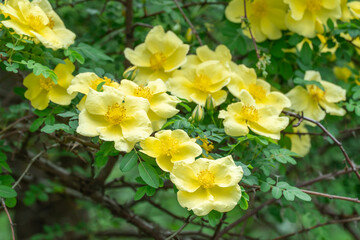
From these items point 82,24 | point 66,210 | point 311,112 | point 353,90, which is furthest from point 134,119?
point 66,210

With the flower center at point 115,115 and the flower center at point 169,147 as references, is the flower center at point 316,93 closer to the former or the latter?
the flower center at point 169,147

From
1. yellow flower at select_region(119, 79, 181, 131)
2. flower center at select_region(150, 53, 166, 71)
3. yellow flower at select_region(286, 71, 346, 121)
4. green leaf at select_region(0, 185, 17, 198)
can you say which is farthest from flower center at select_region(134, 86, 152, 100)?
yellow flower at select_region(286, 71, 346, 121)

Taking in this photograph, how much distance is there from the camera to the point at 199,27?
2.17 meters

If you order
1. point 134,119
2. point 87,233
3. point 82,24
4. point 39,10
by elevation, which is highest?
point 39,10

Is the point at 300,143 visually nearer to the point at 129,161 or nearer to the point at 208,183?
the point at 208,183

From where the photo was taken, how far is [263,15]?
1.82 meters

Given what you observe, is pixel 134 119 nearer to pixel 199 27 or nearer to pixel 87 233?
pixel 199 27

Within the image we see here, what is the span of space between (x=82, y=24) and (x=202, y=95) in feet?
4.60

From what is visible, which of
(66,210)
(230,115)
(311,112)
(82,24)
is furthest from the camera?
(66,210)

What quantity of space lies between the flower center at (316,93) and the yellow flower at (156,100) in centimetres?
69

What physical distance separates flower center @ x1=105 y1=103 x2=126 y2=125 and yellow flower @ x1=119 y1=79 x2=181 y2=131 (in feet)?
0.33

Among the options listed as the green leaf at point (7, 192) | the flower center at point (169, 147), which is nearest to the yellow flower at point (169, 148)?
the flower center at point (169, 147)

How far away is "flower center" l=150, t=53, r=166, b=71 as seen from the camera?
5.35 feet

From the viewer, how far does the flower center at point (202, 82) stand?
5.04 feet
